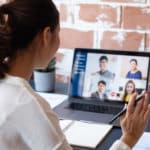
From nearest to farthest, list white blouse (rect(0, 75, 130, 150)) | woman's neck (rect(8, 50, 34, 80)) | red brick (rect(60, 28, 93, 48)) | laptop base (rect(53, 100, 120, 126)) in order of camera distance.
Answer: white blouse (rect(0, 75, 130, 150)) → woman's neck (rect(8, 50, 34, 80)) → laptop base (rect(53, 100, 120, 126)) → red brick (rect(60, 28, 93, 48))

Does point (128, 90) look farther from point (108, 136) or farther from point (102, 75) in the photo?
point (108, 136)

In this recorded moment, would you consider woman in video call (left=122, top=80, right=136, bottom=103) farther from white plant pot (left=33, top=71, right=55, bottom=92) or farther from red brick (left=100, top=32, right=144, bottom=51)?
white plant pot (left=33, top=71, right=55, bottom=92)

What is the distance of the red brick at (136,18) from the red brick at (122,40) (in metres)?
0.04

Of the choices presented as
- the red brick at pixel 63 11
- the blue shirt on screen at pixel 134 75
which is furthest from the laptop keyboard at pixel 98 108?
the red brick at pixel 63 11

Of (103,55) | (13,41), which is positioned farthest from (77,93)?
(13,41)

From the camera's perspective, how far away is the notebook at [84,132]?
1427 millimetres

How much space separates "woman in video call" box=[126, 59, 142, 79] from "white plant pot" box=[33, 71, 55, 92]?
370 mm

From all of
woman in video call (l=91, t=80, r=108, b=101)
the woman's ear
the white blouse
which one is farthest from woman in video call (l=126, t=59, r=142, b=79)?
the white blouse

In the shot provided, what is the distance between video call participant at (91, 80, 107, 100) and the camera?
1838mm

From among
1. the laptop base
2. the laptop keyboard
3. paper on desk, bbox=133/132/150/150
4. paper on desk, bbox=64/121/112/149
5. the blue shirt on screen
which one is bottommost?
paper on desk, bbox=133/132/150/150

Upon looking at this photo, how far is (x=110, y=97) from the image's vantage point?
1.83 metres

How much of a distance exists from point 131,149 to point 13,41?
478mm

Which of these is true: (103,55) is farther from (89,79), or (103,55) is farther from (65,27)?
(65,27)

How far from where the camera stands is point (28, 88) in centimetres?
112
